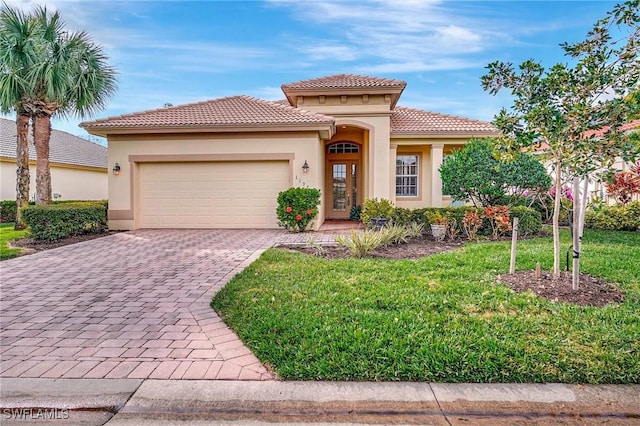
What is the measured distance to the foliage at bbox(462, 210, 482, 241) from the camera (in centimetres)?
961

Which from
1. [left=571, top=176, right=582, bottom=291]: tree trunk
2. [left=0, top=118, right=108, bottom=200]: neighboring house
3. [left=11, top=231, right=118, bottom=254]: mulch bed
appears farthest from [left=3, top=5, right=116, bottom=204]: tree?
[left=571, top=176, right=582, bottom=291]: tree trunk

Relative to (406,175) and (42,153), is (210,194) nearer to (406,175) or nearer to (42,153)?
(42,153)

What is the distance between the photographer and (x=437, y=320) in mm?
3791

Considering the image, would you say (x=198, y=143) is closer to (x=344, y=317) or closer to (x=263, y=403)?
(x=344, y=317)

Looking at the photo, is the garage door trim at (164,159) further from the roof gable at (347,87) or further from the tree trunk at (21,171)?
the roof gable at (347,87)

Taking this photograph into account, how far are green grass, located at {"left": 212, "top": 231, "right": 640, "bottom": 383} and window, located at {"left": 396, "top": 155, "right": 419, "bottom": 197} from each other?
9.86 meters

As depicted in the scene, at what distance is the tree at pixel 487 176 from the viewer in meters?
10.4

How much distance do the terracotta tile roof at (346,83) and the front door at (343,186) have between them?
3.52 meters

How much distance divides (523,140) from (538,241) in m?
5.16

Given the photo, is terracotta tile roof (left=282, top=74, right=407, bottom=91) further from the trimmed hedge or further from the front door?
the trimmed hedge

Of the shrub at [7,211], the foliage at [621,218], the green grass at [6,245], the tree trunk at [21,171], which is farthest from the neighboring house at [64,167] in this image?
the foliage at [621,218]

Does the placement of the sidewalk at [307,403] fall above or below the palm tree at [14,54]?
below

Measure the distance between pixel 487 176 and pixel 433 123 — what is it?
17.8 feet

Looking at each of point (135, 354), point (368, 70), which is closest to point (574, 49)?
point (135, 354)
